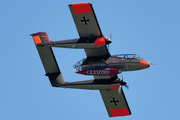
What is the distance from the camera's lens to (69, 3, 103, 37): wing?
66.2 meters

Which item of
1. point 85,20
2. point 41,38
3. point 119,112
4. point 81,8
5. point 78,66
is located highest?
point 81,8

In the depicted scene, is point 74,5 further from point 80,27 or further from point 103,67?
point 103,67

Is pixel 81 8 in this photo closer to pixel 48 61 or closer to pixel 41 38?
pixel 41 38

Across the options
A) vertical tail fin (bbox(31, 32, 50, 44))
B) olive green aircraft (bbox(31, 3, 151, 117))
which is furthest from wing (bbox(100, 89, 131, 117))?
vertical tail fin (bbox(31, 32, 50, 44))

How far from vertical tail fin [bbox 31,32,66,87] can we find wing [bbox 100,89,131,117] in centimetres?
765

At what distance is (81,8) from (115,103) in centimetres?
1851

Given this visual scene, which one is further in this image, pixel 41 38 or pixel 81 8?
pixel 41 38

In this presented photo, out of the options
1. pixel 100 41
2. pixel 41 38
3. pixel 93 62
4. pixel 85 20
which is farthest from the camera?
pixel 41 38

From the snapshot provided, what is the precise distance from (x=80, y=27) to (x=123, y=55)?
7.86m

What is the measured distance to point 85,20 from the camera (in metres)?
67.2

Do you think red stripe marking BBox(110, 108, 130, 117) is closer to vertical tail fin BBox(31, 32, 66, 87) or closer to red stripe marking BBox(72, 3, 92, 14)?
vertical tail fin BBox(31, 32, 66, 87)

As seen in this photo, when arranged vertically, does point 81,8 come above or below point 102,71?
above

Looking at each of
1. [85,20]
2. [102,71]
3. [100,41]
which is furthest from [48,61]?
[100,41]

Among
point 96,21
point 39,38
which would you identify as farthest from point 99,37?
point 39,38
